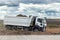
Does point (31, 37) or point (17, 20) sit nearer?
point (31, 37)

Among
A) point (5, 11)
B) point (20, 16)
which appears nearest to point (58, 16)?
point (20, 16)

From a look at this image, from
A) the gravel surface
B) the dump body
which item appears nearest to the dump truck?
the dump body

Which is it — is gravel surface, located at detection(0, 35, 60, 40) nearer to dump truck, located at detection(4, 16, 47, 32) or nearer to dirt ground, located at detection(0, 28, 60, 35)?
dirt ground, located at detection(0, 28, 60, 35)

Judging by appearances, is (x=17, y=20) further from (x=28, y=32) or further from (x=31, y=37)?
(x=31, y=37)

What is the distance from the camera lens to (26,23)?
494 cm

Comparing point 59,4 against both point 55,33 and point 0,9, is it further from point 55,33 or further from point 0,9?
point 0,9

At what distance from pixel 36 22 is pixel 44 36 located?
0.43m

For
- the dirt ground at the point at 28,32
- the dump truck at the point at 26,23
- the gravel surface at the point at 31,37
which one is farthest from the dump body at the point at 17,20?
the gravel surface at the point at 31,37

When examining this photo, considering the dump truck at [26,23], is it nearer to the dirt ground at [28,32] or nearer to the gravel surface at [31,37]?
the dirt ground at [28,32]

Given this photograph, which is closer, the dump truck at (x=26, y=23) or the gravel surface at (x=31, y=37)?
the gravel surface at (x=31, y=37)

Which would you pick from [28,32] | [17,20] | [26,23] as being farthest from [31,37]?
[17,20]

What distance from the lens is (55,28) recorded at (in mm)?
4949

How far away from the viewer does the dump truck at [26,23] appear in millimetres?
4900

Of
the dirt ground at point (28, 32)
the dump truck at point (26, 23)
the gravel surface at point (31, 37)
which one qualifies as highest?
the dump truck at point (26, 23)
